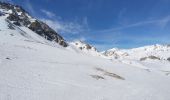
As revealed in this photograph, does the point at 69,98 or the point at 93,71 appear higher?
the point at 93,71

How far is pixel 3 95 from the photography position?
1912 centimetres

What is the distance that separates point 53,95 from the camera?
22.0 meters

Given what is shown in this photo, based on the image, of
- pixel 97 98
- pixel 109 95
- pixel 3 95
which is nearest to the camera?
pixel 3 95

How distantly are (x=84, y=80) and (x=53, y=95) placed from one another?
32.3 ft

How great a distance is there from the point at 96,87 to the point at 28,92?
9669mm

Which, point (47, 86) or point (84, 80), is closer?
point (47, 86)

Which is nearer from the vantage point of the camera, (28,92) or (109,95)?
(28,92)

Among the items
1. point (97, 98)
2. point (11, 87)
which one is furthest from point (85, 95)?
point (11, 87)

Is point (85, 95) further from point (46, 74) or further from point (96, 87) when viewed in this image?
point (46, 74)

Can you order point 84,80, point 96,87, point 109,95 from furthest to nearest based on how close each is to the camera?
point 84,80 → point 96,87 → point 109,95

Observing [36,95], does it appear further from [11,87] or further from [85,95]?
[85,95]

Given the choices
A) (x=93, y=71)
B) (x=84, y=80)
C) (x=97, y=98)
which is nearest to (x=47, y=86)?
(x=97, y=98)

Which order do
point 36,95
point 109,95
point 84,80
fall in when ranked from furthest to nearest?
point 84,80, point 109,95, point 36,95

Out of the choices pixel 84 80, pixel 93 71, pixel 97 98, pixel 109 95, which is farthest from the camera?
pixel 93 71
